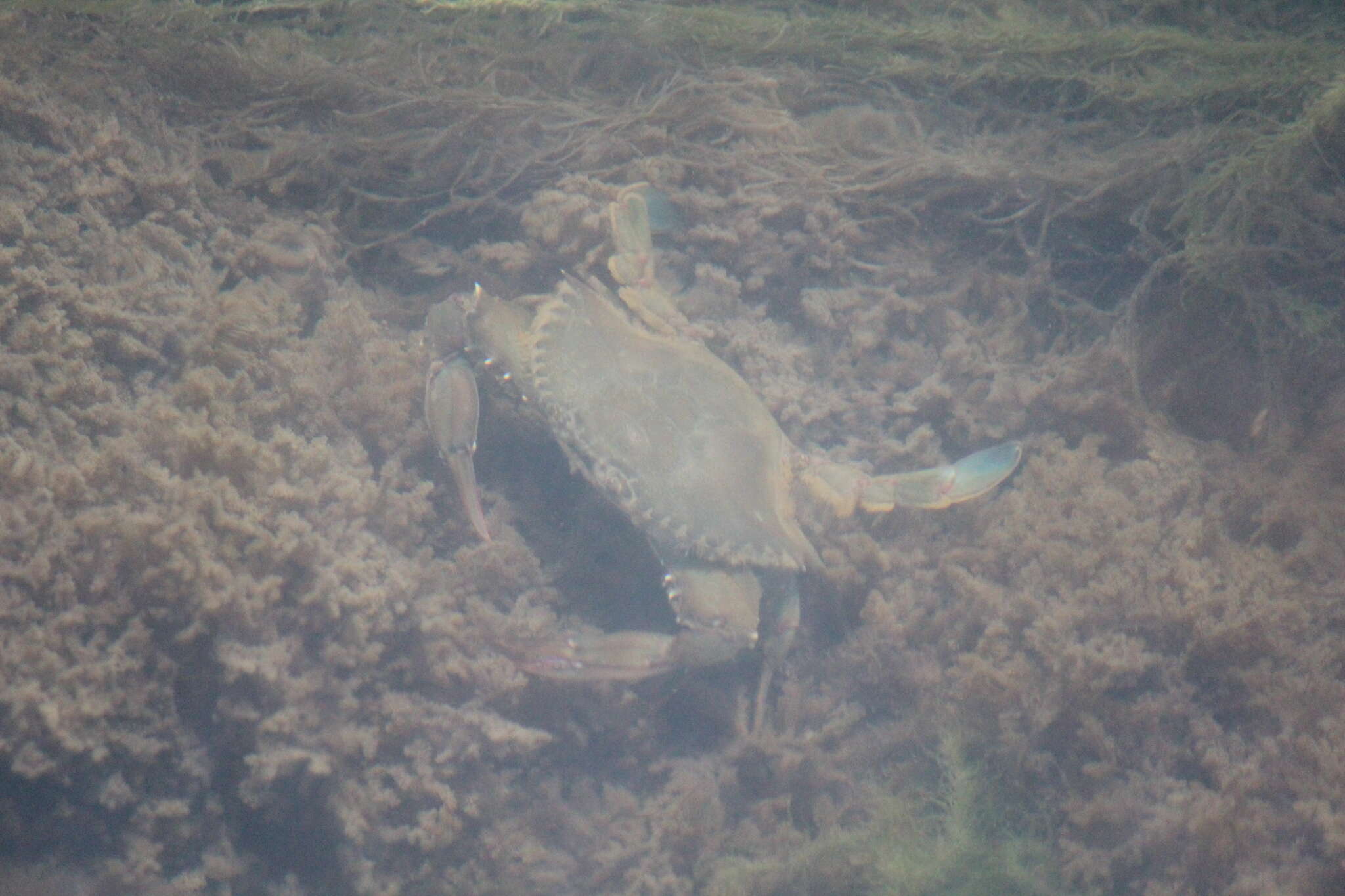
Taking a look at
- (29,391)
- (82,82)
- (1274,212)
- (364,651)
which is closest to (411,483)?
(364,651)

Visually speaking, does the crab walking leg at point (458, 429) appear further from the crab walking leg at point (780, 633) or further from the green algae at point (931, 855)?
the green algae at point (931, 855)

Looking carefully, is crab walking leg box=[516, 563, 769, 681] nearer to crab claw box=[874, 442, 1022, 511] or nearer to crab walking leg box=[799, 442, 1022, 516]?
crab walking leg box=[799, 442, 1022, 516]

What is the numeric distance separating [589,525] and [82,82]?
3864mm

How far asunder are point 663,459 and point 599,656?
1.21 m

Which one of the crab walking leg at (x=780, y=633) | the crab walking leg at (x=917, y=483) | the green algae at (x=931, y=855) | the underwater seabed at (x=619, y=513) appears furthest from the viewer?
the crab walking leg at (x=780, y=633)

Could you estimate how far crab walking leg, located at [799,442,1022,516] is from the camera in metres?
4.11

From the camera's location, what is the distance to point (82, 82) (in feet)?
12.8

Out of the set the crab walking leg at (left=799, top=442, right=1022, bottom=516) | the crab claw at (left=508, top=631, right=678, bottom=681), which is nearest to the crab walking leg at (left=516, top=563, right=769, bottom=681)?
the crab claw at (left=508, top=631, right=678, bottom=681)

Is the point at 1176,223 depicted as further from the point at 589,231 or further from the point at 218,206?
the point at 218,206

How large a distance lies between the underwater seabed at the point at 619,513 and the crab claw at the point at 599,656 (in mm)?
148

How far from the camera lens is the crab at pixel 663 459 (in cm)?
405

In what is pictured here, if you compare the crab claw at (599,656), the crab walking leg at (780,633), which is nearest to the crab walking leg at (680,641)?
the crab claw at (599,656)

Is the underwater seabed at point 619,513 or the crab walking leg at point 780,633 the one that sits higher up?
the underwater seabed at point 619,513

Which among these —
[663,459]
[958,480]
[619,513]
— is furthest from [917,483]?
[619,513]
